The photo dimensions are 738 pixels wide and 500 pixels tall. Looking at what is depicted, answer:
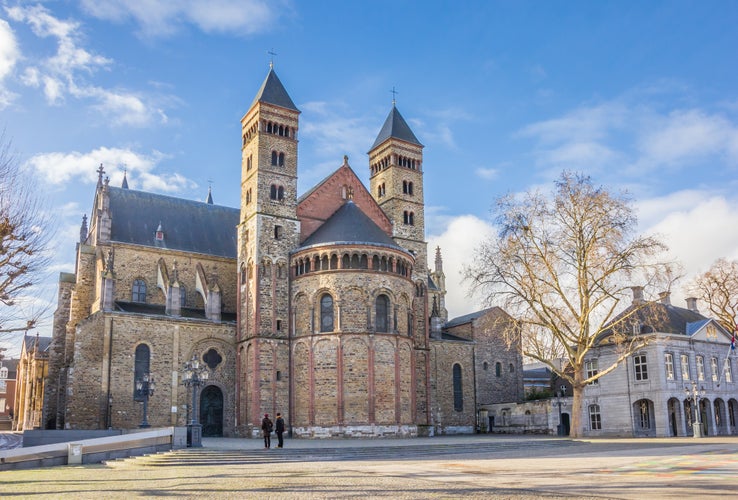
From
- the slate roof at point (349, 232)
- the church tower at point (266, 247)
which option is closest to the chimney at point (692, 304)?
the slate roof at point (349, 232)

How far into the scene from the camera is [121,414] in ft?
134

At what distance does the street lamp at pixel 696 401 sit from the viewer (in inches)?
1585

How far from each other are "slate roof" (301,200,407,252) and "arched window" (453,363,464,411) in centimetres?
1331

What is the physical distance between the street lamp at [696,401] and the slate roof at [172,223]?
32.8 m

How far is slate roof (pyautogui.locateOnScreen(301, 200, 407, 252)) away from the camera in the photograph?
140 feet

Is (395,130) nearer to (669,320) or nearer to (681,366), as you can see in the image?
(669,320)

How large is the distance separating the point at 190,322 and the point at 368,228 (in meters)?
13.1

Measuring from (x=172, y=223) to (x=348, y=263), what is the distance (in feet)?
56.4

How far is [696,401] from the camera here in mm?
41875

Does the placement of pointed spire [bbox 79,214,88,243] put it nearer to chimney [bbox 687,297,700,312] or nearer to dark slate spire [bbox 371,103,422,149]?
dark slate spire [bbox 371,103,422,149]

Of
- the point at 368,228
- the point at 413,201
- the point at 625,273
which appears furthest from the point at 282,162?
the point at 625,273

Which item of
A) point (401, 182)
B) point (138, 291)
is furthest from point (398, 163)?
point (138, 291)

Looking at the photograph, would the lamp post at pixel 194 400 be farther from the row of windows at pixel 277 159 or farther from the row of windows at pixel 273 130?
the row of windows at pixel 273 130

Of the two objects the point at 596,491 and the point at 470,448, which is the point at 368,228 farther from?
the point at 596,491
